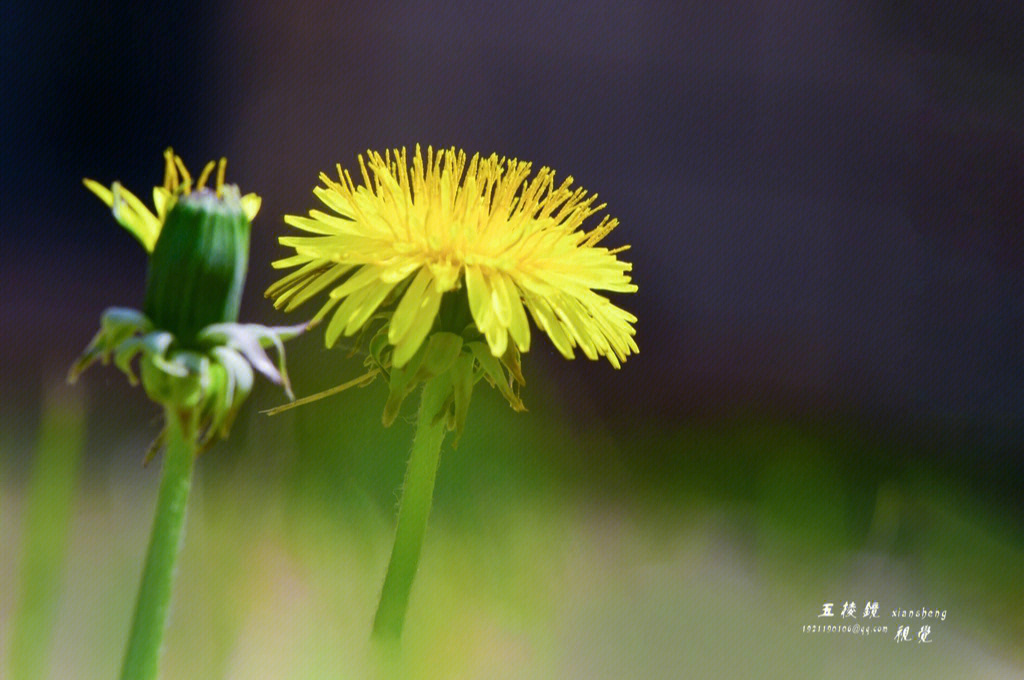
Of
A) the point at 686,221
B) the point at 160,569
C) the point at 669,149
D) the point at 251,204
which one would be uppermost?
the point at 669,149

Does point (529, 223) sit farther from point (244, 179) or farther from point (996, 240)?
point (996, 240)

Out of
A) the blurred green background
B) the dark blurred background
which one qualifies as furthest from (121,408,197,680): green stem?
the dark blurred background

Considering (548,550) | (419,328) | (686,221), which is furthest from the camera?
(686,221)

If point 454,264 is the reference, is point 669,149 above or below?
above

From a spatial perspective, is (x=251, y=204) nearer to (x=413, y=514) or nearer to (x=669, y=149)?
(x=413, y=514)

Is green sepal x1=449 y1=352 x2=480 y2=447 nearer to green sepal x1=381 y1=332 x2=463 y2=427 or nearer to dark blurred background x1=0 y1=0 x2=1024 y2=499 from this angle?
green sepal x1=381 y1=332 x2=463 y2=427

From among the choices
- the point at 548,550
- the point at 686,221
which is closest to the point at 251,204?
the point at 548,550
